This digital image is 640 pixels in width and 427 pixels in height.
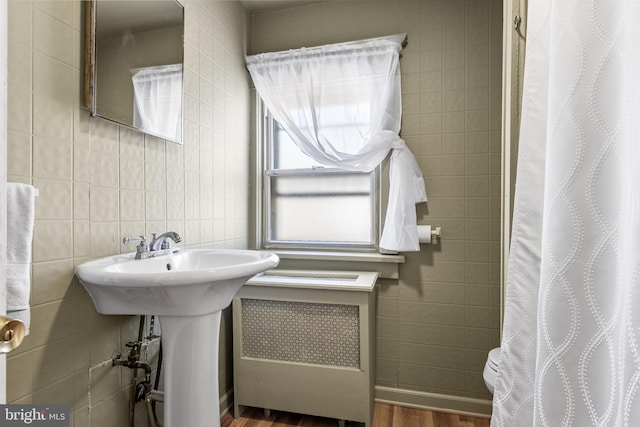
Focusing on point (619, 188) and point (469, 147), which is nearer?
point (619, 188)

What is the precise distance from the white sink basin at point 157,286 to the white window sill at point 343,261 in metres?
0.90

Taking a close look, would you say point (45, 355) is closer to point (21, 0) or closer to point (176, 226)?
point (176, 226)

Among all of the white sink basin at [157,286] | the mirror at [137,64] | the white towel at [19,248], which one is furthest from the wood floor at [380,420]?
the mirror at [137,64]

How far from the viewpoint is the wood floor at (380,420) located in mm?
1781

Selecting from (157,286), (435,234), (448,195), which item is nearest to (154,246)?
(157,286)

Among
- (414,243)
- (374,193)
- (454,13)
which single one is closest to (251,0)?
(454,13)

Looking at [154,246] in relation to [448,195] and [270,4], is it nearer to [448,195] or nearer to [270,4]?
[448,195]

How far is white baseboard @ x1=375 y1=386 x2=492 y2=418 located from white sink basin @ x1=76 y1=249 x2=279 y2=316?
1329 millimetres

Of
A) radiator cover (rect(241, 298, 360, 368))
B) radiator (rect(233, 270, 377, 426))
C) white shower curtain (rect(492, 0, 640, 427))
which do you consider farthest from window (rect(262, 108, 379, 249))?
white shower curtain (rect(492, 0, 640, 427))

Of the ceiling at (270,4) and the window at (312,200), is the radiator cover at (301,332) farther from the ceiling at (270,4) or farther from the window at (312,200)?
the ceiling at (270,4)

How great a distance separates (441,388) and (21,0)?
2439 mm

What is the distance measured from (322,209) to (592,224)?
6.02 ft

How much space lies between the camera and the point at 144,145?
4.49 feet

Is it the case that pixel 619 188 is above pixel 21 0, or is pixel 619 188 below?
below
